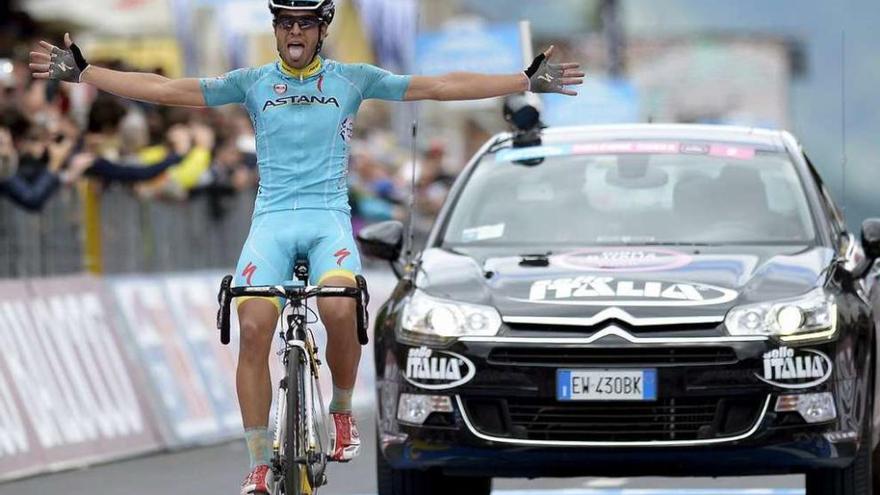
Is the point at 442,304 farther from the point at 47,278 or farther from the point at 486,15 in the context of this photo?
the point at 486,15

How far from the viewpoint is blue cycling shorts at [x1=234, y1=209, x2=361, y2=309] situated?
956cm

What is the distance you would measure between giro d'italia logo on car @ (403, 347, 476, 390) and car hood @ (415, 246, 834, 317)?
0.90 ft

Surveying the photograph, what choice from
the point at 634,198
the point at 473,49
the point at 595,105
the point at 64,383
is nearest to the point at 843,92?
the point at 634,198

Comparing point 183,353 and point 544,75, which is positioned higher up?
point 544,75

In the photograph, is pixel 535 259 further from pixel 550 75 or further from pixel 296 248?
pixel 296 248

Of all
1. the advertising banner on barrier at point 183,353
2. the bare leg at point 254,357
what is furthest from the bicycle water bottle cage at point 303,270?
the advertising banner on barrier at point 183,353

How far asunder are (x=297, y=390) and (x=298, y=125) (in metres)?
1.15

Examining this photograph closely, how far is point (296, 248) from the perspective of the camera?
31.8ft

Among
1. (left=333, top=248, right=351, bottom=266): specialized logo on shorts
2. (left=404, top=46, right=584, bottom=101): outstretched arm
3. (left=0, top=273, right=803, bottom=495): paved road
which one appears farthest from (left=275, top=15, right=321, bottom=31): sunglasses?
(left=0, top=273, right=803, bottom=495): paved road

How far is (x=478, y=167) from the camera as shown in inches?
463

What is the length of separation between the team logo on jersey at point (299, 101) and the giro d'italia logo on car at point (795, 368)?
1.96 metres

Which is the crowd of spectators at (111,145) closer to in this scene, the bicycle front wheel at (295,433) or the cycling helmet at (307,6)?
Answer: the cycling helmet at (307,6)

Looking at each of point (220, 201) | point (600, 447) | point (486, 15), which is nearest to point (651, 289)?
point (600, 447)

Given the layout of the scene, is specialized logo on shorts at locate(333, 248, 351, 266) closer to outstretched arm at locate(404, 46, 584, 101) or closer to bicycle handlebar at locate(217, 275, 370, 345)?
bicycle handlebar at locate(217, 275, 370, 345)
